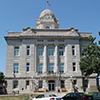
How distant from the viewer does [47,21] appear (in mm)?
55375

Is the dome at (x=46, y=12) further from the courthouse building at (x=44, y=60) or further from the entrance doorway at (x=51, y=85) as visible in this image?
the entrance doorway at (x=51, y=85)

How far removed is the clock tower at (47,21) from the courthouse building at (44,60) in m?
7.88

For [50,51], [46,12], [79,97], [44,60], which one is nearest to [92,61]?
[79,97]

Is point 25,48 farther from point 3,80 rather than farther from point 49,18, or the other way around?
point 49,18

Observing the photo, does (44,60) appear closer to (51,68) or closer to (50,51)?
(51,68)

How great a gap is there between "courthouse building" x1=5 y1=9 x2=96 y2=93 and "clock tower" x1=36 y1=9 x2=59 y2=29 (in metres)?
7.88

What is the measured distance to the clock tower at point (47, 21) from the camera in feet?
181

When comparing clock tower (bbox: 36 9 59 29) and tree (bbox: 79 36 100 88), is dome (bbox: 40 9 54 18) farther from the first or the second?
tree (bbox: 79 36 100 88)

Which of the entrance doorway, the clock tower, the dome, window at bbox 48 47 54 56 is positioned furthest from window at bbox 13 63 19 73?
the dome

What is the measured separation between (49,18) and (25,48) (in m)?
15.4

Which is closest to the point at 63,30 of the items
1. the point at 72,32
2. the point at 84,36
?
the point at 72,32

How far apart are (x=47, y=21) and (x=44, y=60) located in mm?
15462

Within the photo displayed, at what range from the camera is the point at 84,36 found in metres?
48.1

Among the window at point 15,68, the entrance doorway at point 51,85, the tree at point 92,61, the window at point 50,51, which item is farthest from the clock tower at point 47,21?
the tree at point 92,61
